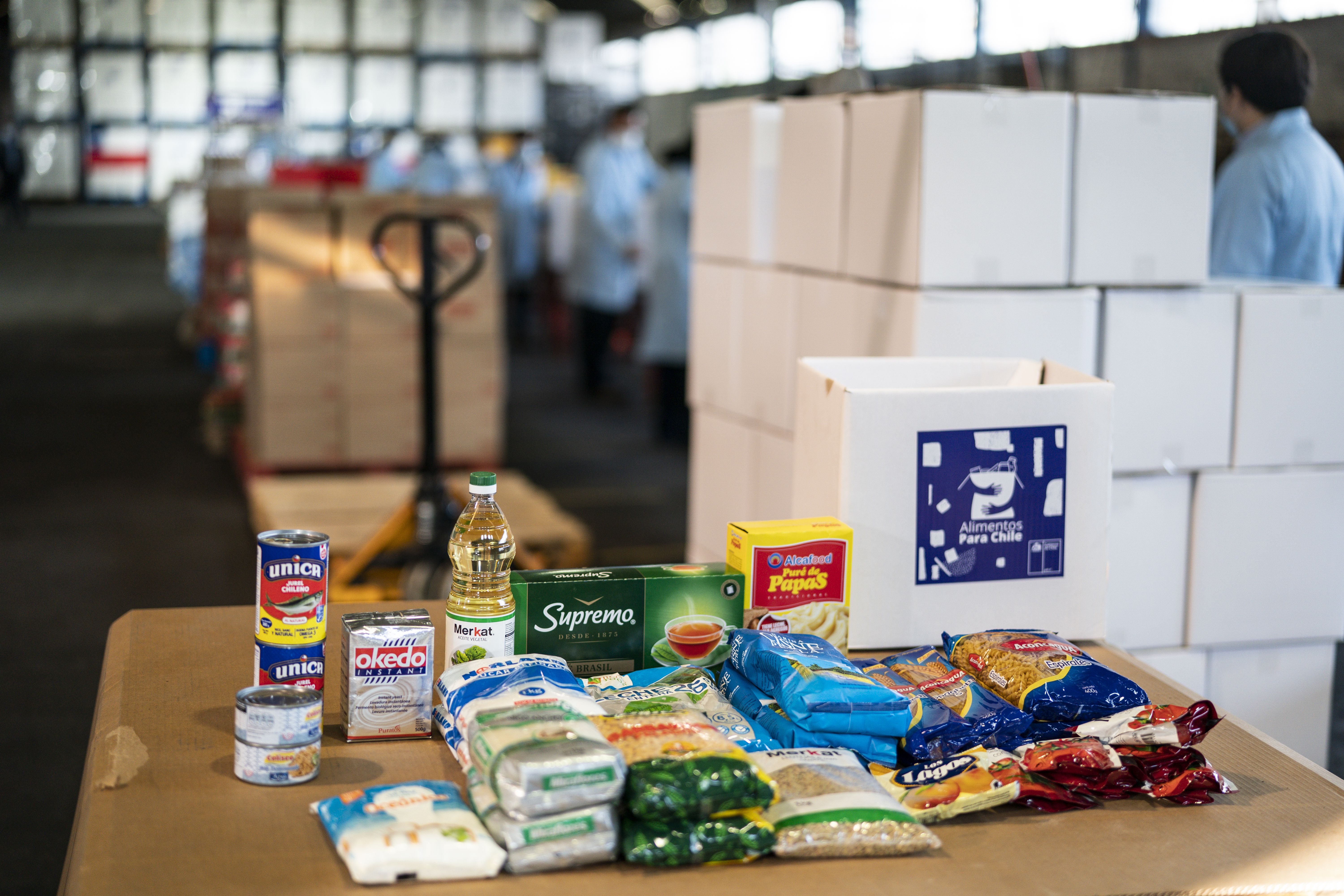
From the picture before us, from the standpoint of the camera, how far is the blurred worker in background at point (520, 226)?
42.9 feet

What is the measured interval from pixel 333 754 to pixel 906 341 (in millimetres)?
1677

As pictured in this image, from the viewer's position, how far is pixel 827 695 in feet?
4.98

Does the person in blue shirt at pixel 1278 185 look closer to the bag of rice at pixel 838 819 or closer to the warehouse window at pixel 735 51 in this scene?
the bag of rice at pixel 838 819

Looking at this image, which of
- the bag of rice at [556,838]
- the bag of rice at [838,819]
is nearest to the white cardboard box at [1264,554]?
the bag of rice at [838,819]

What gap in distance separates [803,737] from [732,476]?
2130mm

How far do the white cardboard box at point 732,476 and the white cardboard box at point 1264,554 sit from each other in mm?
926

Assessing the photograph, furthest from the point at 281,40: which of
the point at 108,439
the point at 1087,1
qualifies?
the point at 1087,1

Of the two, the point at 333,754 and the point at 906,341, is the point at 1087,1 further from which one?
the point at 333,754

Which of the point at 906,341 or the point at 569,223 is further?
the point at 569,223

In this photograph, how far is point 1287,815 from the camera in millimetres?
1488

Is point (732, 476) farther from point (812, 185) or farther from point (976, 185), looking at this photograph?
point (976, 185)

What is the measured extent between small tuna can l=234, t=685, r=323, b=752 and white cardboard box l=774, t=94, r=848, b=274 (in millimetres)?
1990

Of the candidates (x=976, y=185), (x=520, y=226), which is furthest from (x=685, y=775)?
(x=520, y=226)

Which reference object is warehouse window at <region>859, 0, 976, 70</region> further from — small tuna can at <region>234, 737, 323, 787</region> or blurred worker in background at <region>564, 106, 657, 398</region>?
small tuna can at <region>234, 737, 323, 787</region>
